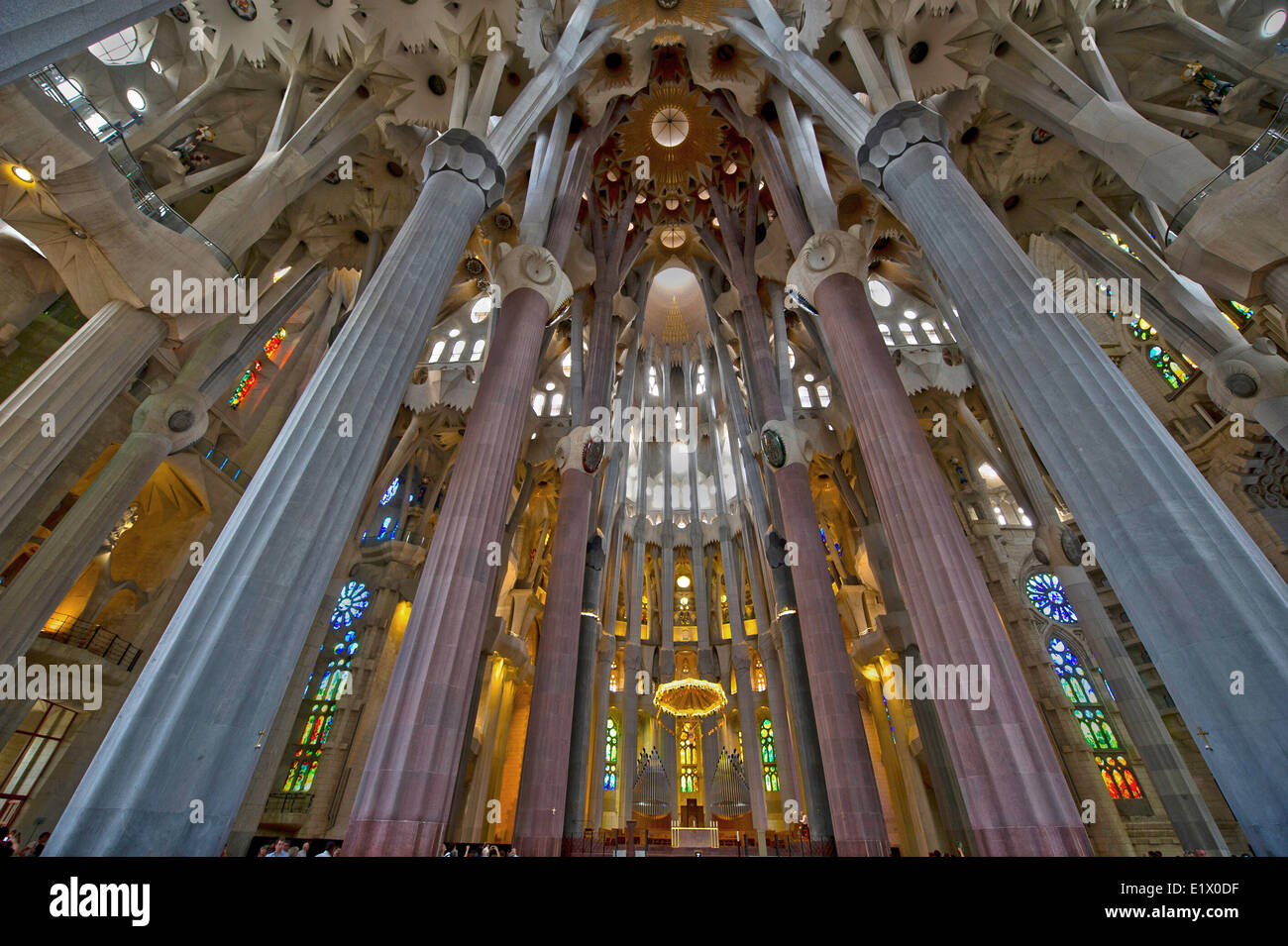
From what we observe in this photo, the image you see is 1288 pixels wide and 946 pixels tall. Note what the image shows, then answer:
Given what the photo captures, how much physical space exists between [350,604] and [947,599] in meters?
19.4

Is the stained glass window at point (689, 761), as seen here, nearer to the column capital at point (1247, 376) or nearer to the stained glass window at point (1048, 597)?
the stained glass window at point (1048, 597)

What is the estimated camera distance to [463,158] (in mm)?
8352

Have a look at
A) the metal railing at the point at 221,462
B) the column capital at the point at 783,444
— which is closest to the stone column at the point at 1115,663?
the column capital at the point at 783,444

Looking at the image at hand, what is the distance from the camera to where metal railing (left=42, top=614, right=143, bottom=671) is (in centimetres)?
1266

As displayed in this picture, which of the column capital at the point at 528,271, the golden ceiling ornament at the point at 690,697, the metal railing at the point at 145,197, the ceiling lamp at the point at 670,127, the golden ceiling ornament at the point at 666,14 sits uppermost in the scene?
the ceiling lamp at the point at 670,127

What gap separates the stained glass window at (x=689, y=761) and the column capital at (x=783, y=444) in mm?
17575

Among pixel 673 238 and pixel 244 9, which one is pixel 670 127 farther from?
pixel 244 9

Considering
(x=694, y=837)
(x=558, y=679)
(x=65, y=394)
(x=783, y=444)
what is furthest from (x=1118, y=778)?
(x=65, y=394)

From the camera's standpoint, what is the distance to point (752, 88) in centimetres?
1425

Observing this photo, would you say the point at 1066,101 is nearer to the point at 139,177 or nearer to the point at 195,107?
the point at 139,177

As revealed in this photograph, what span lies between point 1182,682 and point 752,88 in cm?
1563

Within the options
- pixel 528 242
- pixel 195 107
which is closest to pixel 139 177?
pixel 195 107

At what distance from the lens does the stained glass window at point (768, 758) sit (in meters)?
24.6

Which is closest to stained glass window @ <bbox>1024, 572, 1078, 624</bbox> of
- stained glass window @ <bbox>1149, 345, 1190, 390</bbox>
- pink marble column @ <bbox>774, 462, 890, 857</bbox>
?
stained glass window @ <bbox>1149, 345, 1190, 390</bbox>
